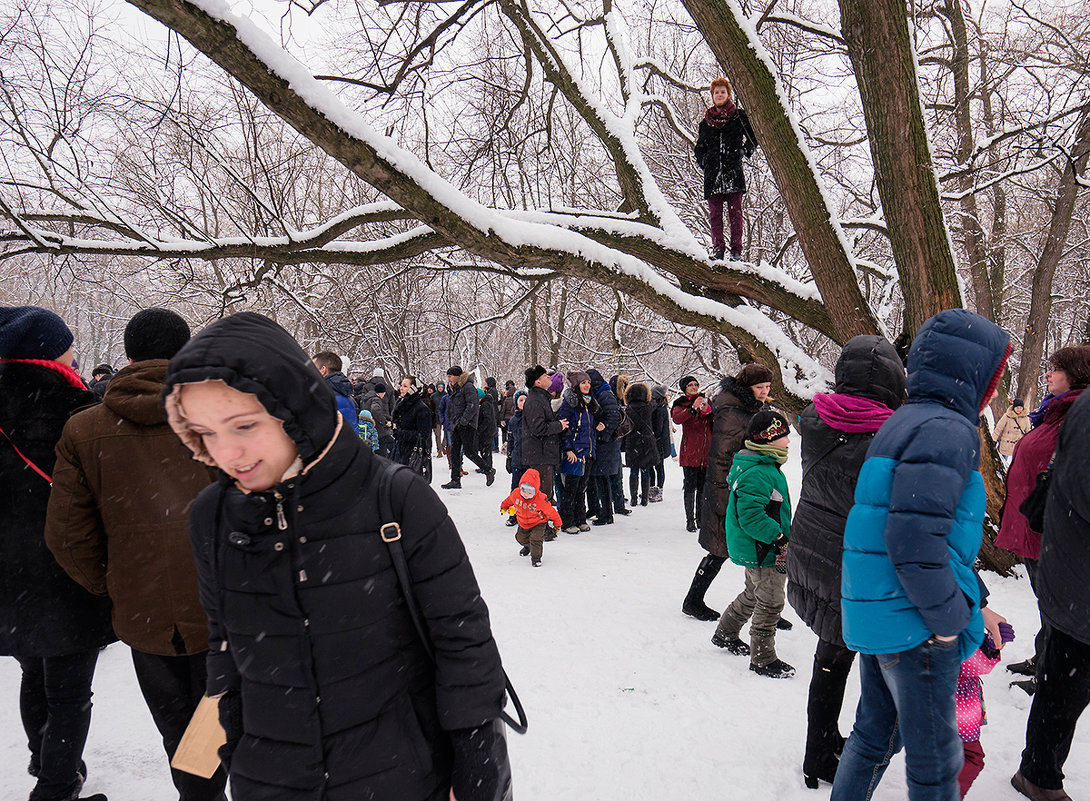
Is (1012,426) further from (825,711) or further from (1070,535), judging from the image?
(825,711)

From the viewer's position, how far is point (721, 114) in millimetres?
6023

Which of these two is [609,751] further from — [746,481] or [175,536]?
[175,536]

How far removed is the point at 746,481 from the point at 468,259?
6251mm

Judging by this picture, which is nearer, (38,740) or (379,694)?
(379,694)

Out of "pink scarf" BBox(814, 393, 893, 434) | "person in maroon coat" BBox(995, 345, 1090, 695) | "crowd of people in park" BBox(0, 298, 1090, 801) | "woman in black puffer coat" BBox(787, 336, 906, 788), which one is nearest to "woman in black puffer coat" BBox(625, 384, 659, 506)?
"crowd of people in park" BBox(0, 298, 1090, 801)

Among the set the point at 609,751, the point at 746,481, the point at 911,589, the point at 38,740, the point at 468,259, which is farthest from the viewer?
the point at 468,259

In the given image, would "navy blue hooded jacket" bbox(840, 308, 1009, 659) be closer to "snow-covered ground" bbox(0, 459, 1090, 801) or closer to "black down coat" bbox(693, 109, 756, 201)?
"snow-covered ground" bbox(0, 459, 1090, 801)

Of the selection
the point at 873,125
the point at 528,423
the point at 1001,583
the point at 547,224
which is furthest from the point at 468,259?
the point at 1001,583

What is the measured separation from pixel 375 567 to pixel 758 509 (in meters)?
2.90

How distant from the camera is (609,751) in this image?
3092 mm

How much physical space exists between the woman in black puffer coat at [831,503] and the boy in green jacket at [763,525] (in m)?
0.89

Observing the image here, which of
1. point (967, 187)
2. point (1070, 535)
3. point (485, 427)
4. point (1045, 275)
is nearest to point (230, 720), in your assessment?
point (1070, 535)

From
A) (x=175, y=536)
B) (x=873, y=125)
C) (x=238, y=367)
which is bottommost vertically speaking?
(x=175, y=536)

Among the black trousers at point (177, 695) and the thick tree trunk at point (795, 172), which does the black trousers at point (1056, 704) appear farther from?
the black trousers at point (177, 695)
